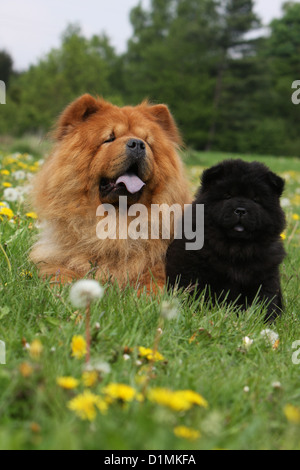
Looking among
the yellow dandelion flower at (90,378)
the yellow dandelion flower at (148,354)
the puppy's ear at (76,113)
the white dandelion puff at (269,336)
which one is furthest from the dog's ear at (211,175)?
the yellow dandelion flower at (90,378)

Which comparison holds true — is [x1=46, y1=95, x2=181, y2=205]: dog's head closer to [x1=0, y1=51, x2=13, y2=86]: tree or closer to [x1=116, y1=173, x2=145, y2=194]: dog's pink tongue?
[x1=116, y1=173, x2=145, y2=194]: dog's pink tongue

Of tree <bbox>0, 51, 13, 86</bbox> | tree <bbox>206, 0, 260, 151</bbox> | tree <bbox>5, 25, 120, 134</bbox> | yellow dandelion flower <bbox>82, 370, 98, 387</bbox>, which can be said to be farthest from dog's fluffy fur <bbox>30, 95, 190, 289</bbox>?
tree <bbox>0, 51, 13, 86</bbox>

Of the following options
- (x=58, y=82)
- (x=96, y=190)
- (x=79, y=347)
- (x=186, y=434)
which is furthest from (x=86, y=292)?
(x=58, y=82)

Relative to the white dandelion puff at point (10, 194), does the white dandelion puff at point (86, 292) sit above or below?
below

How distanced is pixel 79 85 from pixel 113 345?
3599 centimetres

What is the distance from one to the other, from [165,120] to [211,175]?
2.63 feet

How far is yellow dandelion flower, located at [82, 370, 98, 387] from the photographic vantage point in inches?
68.6

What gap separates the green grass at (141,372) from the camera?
4.82 feet

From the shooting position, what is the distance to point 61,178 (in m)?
3.43

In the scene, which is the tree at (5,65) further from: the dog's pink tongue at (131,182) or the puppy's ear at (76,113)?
the dog's pink tongue at (131,182)

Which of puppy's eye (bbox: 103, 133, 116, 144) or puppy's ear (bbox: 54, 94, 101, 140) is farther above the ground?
puppy's ear (bbox: 54, 94, 101, 140)

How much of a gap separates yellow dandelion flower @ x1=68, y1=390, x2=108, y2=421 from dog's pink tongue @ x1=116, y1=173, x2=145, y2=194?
1.88 metres

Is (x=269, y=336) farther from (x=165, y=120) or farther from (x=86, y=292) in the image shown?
(x=165, y=120)

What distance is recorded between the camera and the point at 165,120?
12.5ft
